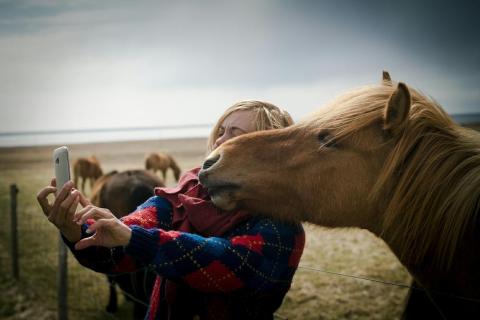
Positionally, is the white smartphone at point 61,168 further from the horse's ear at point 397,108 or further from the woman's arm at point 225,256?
the horse's ear at point 397,108

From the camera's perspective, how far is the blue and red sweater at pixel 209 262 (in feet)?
4.38

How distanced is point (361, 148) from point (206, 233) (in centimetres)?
93

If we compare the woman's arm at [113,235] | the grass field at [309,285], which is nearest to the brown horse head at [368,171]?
the woman's arm at [113,235]

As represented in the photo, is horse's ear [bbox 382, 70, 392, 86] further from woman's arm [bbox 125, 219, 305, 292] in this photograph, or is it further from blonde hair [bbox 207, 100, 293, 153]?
woman's arm [bbox 125, 219, 305, 292]

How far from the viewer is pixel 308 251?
787 cm

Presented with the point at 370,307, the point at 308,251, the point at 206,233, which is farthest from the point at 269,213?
the point at 308,251

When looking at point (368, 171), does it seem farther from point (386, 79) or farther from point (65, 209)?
point (65, 209)

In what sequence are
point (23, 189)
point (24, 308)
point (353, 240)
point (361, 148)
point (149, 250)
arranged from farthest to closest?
point (23, 189), point (353, 240), point (24, 308), point (361, 148), point (149, 250)

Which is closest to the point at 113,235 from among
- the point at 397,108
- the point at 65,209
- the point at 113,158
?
the point at 65,209

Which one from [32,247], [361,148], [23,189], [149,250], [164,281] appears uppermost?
[361,148]

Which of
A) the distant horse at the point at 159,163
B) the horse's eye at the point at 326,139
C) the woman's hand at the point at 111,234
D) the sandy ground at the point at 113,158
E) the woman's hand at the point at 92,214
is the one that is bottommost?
the sandy ground at the point at 113,158

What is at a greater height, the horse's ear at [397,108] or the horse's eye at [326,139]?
the horse's ear at [397,108]

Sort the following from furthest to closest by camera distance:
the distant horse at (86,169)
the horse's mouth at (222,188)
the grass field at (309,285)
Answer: the distant horse at (86,169) → the grass field at (309,285) → the horse's mouth at (222,188)

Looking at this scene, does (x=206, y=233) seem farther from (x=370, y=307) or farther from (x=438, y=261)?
(x=370, y=307)
